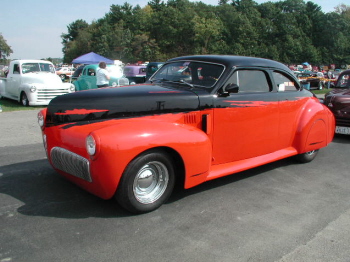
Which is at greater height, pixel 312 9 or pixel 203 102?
pixel 312 9

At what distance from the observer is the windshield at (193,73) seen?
13.4 feet

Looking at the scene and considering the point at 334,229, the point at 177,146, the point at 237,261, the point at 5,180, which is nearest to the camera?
the point at 237,261

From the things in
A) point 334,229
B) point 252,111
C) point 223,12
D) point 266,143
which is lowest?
point 334,229

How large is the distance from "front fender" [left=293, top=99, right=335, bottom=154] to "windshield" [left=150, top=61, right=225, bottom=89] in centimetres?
172

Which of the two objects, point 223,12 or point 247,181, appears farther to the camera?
point 223,12

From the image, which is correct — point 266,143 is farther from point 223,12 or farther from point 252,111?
point 223,12

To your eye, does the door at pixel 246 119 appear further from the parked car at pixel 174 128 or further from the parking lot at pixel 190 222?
the parking lot at pixel 190 222

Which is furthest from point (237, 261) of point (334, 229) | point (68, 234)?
point (68, 234)

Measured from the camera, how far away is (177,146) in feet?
10.8

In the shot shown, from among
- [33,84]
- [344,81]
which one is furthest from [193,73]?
[33,84]

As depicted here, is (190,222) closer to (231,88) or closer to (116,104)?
(116,104)

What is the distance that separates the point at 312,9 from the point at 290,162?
81.7m

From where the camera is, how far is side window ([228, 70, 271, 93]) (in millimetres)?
4220

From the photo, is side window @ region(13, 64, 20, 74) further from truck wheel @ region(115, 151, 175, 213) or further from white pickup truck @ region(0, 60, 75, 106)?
truck wheel @ region(115, 151, 175, 213)
